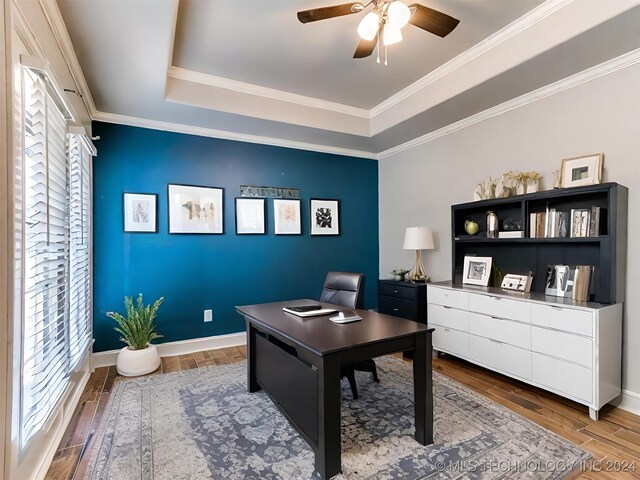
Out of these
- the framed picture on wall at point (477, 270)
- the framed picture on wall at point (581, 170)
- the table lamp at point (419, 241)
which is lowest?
the framed picture on wall at point (477, 270)

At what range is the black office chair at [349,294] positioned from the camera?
2.49 meters

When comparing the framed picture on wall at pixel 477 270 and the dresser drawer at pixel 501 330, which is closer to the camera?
the dresser drawer at pixel 501 330

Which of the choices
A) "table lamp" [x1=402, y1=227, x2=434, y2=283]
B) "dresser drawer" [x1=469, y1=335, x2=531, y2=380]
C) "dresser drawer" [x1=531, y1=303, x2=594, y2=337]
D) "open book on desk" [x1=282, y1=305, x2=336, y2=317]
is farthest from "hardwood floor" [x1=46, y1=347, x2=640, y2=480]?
"open book on desk" [x1=282, y1=305, x2=336, y2=317]

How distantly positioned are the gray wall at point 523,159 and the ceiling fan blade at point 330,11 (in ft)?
6.51

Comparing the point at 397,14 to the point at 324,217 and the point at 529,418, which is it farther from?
the point at 324,217

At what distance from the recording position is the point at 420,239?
371 cm

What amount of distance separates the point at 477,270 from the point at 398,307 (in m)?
0.91

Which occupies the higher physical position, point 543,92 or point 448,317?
point 543,92

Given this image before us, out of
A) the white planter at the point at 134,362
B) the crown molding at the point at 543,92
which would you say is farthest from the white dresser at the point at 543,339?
the white planter at the point at 134,362

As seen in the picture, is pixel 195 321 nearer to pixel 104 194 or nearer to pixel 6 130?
pixel 104 194

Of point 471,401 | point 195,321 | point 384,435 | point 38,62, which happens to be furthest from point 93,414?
point 471,401

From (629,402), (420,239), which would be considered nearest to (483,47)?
(420,239)

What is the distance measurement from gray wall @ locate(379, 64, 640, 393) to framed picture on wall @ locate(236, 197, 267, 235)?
70.5 inches

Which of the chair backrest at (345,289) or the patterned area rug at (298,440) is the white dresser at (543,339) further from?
the chair backrest at (345,289)
